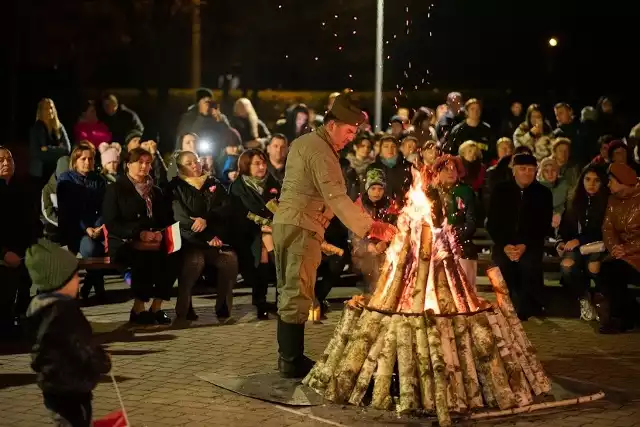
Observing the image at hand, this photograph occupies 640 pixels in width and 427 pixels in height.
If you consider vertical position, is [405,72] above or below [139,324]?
above

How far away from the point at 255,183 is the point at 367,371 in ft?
16.0

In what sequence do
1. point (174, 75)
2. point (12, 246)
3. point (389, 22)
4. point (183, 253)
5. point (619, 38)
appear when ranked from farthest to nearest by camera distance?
point (174, 75)
point (619, 38)
point (389, 22)
point (183, 253)
point (12, 246)

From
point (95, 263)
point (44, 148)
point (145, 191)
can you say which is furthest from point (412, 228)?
point (44, 148)

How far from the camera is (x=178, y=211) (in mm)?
12016

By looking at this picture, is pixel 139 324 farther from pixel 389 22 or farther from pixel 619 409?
pixel 389 22

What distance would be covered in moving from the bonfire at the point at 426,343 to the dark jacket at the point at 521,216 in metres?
3.93

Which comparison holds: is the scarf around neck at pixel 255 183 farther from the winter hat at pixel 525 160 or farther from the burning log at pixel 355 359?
the burning log at pixel 355 359

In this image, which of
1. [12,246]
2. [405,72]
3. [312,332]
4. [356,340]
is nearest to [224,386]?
[356,340]

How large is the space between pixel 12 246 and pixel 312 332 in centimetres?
324

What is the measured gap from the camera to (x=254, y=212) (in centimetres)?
1234

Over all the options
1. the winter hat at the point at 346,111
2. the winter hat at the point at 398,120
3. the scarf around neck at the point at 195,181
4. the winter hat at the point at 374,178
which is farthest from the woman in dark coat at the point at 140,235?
the winter hat at the point at 398,120

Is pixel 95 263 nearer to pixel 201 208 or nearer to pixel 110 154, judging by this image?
pixel 201 208

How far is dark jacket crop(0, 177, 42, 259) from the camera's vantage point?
1080 cm

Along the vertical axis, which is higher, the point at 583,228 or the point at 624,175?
the point at 624,175
